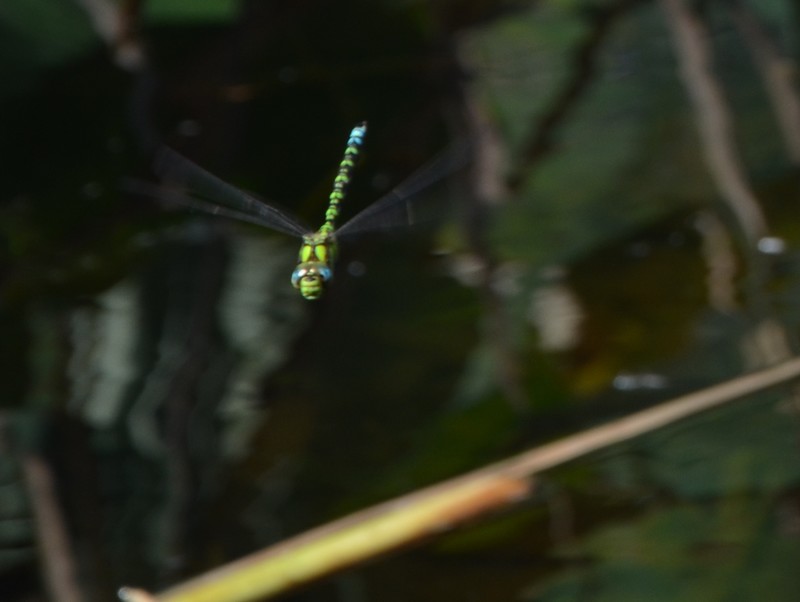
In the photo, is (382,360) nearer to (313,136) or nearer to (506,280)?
(506,280)

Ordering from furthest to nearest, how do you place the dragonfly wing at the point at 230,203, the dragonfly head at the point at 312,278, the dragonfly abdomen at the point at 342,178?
the dragonfly abdomen at the point at 342,178 < the dragonfly wing at the point at 230,203 < the dragonfly head at the point at 312,278

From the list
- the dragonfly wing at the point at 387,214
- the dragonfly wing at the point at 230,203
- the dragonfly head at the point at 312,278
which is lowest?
the dragonfly head at the point at 312,278

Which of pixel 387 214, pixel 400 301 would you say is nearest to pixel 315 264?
pixel 387 214

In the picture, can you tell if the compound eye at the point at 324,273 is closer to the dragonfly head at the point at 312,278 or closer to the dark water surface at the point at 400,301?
the dragonfly head at the point at 312,278

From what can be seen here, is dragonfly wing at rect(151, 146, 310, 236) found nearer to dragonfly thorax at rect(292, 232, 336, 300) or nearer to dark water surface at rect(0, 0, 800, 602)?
dragonfly thorax at rect(292, 232, 336, 300)

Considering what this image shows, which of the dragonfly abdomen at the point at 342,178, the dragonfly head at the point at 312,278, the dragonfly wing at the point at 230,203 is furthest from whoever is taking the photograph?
the dragonfly abdomen at the point at 342,178

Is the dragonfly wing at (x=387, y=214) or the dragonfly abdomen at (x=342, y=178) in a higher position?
the dragonfly abdomen at (x=342, y=178)

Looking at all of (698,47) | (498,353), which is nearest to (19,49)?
(498,353)

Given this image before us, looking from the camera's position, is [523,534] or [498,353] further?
[498,353]

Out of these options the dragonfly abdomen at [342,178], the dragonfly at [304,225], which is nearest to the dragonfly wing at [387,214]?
the dragonfly at [304,225]
